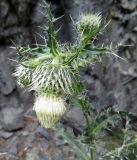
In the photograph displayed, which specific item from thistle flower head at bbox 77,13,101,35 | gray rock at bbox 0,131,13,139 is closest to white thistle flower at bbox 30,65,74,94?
thistle flower head at bbox 77,13,101,35

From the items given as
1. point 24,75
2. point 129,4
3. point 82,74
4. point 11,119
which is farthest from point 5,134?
point 24,75

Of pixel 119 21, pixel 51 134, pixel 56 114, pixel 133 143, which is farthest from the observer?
pixel 51 134

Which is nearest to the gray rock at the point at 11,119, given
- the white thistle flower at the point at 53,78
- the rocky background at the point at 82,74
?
the rocky background at the point at 82,74

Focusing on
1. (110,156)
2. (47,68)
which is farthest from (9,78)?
(47,68)

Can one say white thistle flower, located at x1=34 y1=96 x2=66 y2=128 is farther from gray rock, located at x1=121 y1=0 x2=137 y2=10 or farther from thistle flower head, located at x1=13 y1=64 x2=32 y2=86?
gray rock, located at x1=121 y1=0 x2=137 y2=10

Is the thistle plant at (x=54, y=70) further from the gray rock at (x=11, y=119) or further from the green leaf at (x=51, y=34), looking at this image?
the gray rock at (x=11, y=119)

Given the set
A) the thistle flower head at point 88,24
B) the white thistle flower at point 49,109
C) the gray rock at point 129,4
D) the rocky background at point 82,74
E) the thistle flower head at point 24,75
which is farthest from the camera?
the rocky background at point 82,74

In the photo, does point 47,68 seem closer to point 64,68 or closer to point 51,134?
point 64,68
